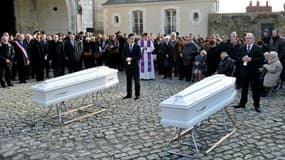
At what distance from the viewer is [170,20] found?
22.8 m

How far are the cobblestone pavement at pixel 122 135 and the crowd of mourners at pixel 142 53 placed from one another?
254 centimetres

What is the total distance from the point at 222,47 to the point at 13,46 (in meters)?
7.19

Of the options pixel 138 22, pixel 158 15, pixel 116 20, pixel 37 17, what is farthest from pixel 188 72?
pixel 116 20

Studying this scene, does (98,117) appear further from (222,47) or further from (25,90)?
(222,47)

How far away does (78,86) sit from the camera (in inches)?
303

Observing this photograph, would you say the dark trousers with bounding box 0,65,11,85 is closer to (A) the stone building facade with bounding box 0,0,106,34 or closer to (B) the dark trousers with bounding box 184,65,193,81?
(B) the dark trousers with bounding box 184,65,193,81

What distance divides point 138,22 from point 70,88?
16.9 metres

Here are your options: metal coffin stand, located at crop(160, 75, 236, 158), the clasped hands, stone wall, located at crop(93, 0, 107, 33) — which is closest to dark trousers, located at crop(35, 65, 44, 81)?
the clasped hands

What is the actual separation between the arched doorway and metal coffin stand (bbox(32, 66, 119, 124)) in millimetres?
13570

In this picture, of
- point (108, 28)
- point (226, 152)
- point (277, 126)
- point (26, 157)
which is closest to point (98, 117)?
point (26, 157)

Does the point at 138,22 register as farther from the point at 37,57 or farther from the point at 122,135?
the point at 122,135

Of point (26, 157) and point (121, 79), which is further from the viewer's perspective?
point (121, 79)

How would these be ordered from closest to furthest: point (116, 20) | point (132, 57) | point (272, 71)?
point (132, 57) → point (272, 71) → point (116, 20)

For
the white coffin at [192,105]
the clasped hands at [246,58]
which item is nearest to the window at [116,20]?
the clasped hands at [246,58]
